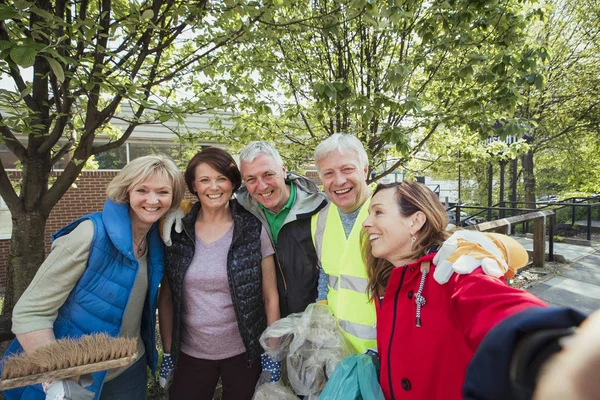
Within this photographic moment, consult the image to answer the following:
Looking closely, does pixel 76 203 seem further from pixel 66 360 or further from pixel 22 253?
pixel 66 360

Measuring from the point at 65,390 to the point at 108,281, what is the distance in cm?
48

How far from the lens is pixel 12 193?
2.71 m

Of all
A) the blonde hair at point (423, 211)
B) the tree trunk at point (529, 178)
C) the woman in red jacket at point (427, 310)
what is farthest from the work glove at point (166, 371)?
the tree trunk at point (529, 178)

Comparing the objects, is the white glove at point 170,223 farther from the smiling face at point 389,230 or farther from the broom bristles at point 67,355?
the smiling face at point 389,230

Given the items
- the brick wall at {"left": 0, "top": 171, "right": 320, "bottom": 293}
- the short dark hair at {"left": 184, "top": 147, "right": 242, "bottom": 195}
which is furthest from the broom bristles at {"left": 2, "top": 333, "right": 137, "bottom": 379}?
the brick wall at {"left": 0, "top": 171, "right": 320, "bottom": 293}

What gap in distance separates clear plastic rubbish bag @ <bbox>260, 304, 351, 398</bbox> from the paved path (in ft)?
13.1

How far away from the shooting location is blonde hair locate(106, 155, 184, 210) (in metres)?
1.76

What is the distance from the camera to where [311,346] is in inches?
72.1

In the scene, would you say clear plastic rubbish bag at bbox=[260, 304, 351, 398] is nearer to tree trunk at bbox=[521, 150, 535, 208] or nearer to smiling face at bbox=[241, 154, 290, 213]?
smiling face at bbox=[241, 154, 290, 213]

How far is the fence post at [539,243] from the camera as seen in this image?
21.2ft

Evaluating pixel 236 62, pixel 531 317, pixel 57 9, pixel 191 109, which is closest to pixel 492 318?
pixel 531 317

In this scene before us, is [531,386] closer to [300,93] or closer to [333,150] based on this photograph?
[333,150]

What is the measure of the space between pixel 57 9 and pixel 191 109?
54.3 inches

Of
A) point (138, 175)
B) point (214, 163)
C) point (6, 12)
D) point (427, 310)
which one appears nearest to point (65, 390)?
point (138, 175)
